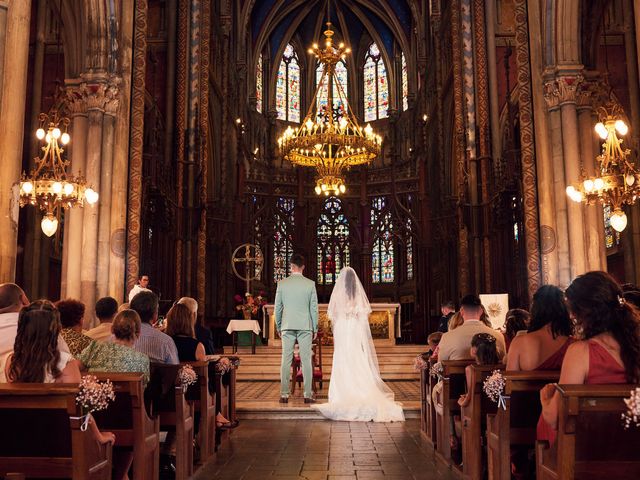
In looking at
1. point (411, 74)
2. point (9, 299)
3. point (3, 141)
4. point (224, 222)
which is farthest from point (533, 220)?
point (411, 74)

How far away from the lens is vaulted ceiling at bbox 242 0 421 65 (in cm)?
2936

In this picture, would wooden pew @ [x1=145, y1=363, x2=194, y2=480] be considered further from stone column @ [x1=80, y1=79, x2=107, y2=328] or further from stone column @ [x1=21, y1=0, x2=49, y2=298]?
stone column @ [x1=21, y1=0, x2=49, y2=298]

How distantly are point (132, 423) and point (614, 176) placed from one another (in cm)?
759

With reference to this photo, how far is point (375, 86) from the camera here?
32031 mm

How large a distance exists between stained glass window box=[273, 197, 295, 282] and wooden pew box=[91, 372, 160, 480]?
22.7 metres

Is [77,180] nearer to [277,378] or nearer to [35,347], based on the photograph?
[277,378]

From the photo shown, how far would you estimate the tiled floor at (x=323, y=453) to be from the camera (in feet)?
17.3

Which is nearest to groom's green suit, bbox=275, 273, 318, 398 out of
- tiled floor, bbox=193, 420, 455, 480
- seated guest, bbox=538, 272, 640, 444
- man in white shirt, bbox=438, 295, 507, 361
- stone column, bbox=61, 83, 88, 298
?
tiled floor, bbox=193, 420, 455, 480

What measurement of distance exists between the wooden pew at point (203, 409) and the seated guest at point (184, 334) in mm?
150

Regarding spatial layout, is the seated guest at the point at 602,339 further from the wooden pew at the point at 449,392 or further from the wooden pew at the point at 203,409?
the wooden pew at the point at 203,409

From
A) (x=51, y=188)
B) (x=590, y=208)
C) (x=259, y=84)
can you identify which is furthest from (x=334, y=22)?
(x=51, y=188)

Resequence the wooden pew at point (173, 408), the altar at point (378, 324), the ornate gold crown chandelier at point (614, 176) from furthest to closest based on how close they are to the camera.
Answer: the altar at point (378, 324)
the ornate gold crown chandelier at point (614, 176)
the wooden pew at point (173, 408)

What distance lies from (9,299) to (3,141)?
3.28 metres

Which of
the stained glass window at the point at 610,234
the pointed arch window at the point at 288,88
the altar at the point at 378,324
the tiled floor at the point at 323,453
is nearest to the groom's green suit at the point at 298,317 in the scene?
the tiled floor at the point at 323,453
